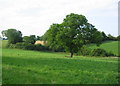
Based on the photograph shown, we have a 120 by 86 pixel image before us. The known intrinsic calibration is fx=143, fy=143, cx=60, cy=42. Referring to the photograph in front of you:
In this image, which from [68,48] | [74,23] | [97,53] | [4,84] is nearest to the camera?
[4,84]

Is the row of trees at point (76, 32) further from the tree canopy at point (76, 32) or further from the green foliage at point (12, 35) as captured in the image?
the green foliage at point (12, 35)

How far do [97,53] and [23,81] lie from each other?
2075 inches

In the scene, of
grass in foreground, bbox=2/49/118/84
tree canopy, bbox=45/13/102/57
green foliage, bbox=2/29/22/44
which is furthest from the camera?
green foliage, bbox=2/29/22/44

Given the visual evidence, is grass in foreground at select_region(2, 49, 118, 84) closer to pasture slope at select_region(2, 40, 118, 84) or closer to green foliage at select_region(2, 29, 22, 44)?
pasture slope at select_region(2, 40, 118, 84)

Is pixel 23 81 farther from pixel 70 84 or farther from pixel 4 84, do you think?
pixel 70 84

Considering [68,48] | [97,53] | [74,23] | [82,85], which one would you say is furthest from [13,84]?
[97,53]

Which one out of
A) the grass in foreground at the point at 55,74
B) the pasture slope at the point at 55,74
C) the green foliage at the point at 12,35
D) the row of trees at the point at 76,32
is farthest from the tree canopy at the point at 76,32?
the green foliage at the point at 12,35

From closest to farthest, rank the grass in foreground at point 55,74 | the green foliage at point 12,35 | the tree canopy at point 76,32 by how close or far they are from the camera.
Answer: the grass in foreground at point 55,74
the tree canopy at point 76,32
the green foliage at point 12,35

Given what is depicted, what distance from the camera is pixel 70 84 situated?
7465 millimetres

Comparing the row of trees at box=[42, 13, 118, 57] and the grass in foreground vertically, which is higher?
the row of trees at box=[42, 13, 118, 57]

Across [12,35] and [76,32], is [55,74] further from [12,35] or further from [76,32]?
[12,35]

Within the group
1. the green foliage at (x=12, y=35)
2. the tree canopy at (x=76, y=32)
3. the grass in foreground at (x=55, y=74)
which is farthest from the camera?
the green foliage at (x=12, y=35)

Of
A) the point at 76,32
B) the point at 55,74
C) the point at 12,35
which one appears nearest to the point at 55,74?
the point at 55,74

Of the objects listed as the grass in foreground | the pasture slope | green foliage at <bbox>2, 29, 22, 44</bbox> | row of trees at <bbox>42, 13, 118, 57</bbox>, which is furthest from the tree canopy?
green foliage at <bbox>2, 29, 22, 44</bbox>
